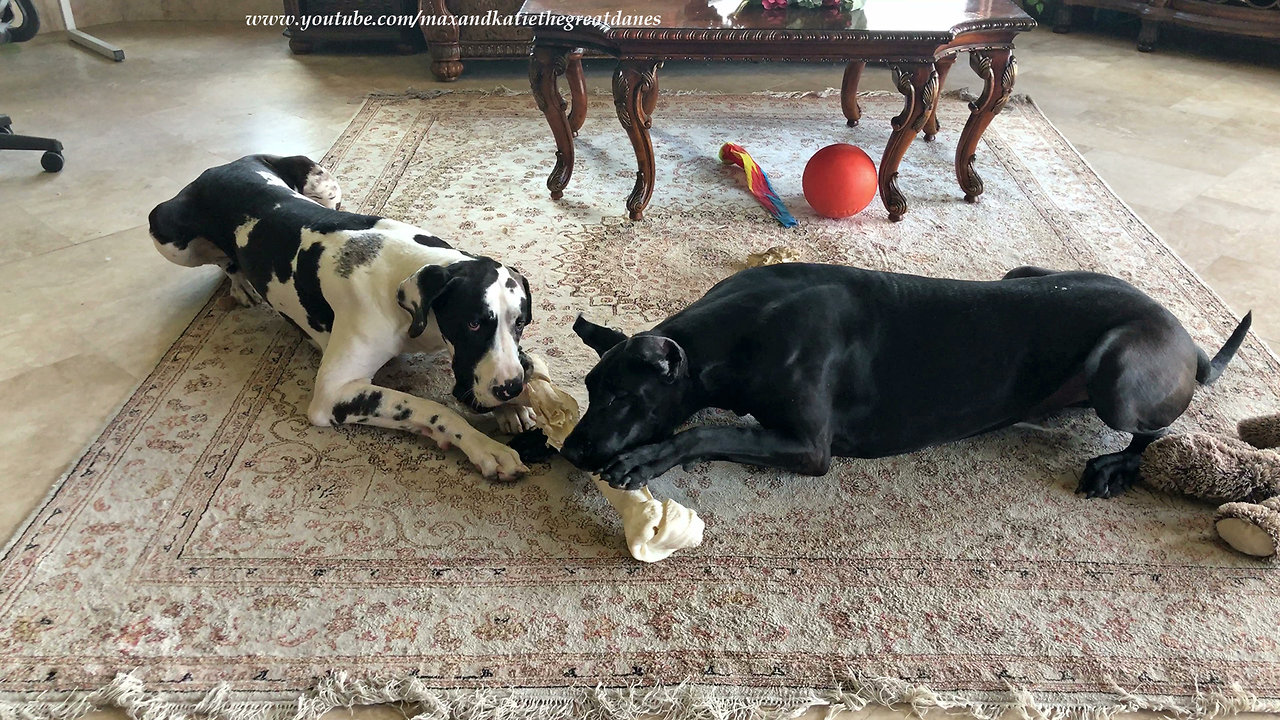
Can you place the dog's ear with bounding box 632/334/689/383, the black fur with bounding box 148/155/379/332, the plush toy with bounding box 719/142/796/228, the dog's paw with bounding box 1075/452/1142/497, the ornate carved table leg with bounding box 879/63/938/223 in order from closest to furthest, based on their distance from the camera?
the dog's ear with bounding box 632/334/689/383 → the dog's paw with bounding box 1075/452/1142/497 → the black fur with bounding box 148/155/379/332 → the ornate carved table leg with bounding box 879/63/938/223 → the plush toy with bounding box 719/142/796/228

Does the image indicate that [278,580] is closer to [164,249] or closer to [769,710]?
[769,710]

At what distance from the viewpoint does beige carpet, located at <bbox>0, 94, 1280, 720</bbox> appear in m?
1.48

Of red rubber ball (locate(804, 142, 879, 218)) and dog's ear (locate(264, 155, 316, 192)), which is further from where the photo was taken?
red rubber ball (locate(804, 142, 879, 218))

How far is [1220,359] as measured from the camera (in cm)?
213

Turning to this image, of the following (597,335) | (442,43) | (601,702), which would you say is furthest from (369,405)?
(442,43)

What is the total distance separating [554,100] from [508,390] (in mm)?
1625

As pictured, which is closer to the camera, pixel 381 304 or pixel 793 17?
pixel 381 304

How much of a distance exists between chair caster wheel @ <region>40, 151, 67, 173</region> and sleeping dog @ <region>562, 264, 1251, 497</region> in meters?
2.81

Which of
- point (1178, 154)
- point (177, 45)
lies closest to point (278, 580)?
point (1178, 154)

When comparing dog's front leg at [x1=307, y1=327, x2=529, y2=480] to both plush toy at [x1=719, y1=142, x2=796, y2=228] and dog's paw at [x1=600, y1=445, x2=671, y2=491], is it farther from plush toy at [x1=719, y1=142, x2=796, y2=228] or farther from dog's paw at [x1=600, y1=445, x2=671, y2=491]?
plush toy at [x1=719, y1=142, x2=796, y2=228]

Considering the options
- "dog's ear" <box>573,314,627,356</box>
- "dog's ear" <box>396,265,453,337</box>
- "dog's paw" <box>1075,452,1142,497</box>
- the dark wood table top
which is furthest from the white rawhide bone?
the dark wood table top

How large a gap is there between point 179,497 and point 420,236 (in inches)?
A: 32.4

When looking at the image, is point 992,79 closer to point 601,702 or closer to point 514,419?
point 514,419

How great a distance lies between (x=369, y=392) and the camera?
202 cm
